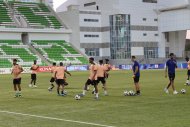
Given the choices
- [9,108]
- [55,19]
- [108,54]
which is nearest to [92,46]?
[108,54]

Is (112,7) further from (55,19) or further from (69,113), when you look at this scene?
(69,113)

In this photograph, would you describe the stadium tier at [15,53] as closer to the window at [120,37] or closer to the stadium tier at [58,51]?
the stadium tier at [58,51]

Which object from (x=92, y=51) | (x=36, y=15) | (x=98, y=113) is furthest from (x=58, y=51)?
(x=98, y=113)

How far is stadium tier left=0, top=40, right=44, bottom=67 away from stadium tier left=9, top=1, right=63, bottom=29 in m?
7.76

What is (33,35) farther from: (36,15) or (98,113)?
(98,113)

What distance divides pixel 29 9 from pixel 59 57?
18.0m

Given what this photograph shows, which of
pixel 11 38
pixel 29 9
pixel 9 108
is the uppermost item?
pixel 29 9

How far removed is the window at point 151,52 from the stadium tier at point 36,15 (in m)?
24.4

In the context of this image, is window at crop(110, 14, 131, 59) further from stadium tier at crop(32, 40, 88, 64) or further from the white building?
stadium tier at crop(32, 40, 88, 64)

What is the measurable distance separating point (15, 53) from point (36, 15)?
55.5ft

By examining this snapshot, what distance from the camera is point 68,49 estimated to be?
97750mm

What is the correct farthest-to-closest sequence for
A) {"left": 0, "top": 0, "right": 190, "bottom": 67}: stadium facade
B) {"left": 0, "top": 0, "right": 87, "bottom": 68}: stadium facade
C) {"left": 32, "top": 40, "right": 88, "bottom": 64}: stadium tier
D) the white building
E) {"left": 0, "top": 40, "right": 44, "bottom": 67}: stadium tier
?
the white building
{"left": 0, "top": 0, "right": 190, "bottom": 67}: stadium facade
{"left": 32, "top": 40, "right": 88, "bottom": 64}: stadium tier
{"left": 0, "top": 0, "right": 87, "bottom": 68}: stadium facade
{"left": 0, "top": 40, "right": 44, "bottom": 67}: stadium tier

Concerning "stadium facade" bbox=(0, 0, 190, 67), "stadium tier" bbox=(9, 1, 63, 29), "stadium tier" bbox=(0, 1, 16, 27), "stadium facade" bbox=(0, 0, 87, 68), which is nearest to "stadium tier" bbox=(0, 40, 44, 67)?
"stadium facade" bbox=(0, 0, 87, 68)

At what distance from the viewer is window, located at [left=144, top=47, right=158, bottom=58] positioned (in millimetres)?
112625
